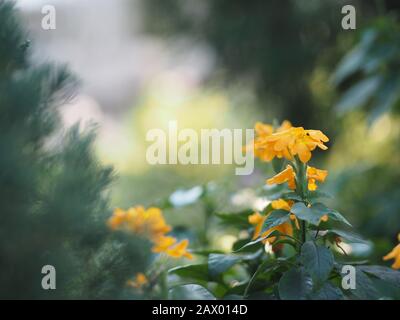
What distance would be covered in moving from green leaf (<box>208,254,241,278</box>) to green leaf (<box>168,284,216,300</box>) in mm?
73

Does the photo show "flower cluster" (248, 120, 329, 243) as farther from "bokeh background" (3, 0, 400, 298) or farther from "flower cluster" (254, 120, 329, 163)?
"bokeh background" (3, 0, 400, 298)

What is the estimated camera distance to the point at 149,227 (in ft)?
3.30

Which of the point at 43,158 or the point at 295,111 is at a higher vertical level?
the point at 295,111

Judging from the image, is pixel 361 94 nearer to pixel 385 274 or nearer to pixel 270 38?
pixel 385 274

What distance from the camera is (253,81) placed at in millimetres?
3283

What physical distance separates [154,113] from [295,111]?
129 centimetres

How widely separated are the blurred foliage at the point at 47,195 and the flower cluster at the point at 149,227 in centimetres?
15

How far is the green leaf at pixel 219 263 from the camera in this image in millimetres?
915

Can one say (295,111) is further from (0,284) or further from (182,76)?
(0,284)

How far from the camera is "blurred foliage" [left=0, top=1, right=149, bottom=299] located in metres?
0.68

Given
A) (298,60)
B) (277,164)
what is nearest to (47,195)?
(277,164)

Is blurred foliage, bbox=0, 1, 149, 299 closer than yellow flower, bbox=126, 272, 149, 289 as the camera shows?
Yes

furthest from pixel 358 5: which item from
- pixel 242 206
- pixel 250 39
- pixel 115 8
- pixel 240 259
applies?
pixel 115 8

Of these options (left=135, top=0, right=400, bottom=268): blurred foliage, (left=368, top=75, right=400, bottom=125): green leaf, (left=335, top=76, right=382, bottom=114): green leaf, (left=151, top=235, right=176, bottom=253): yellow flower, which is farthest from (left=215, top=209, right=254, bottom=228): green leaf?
(left=135, top=0, right=400, bottom=268): blurred foliage
